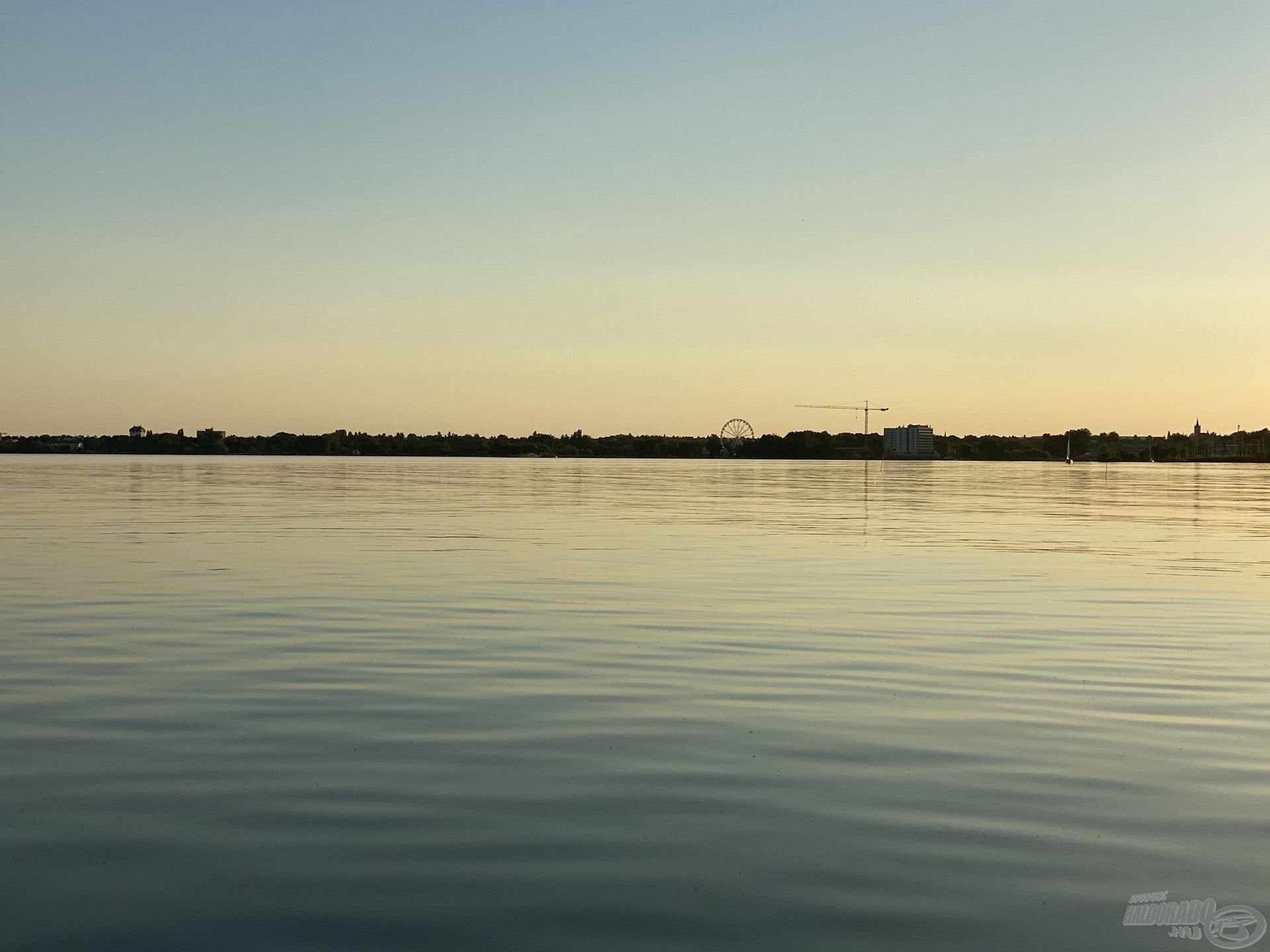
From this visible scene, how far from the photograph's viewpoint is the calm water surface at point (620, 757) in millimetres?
9023

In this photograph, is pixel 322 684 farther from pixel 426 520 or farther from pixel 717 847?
pixel 426 520

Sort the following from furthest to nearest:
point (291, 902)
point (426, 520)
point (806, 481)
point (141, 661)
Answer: point (806, 481) < point (426, 520) < point (141, 661) < point (291, 902)

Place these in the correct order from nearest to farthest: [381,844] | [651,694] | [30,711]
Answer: [381,844]
[30,711]
[651,694]

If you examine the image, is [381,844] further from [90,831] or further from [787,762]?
[787,762]

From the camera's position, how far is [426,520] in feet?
Answer: 188

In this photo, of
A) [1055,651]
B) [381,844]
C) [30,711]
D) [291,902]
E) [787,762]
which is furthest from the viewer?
[1055,651]

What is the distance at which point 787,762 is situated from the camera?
1328cm

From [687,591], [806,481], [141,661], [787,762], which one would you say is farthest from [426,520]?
[806,481]

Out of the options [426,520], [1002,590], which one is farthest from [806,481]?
[1002,590]

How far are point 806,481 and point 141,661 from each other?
128614mm

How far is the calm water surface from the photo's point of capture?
9023 millimetres

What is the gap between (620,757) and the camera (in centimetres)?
1345

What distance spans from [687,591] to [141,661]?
1350 cm

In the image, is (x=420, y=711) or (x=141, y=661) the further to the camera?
(x=141, y=661)
